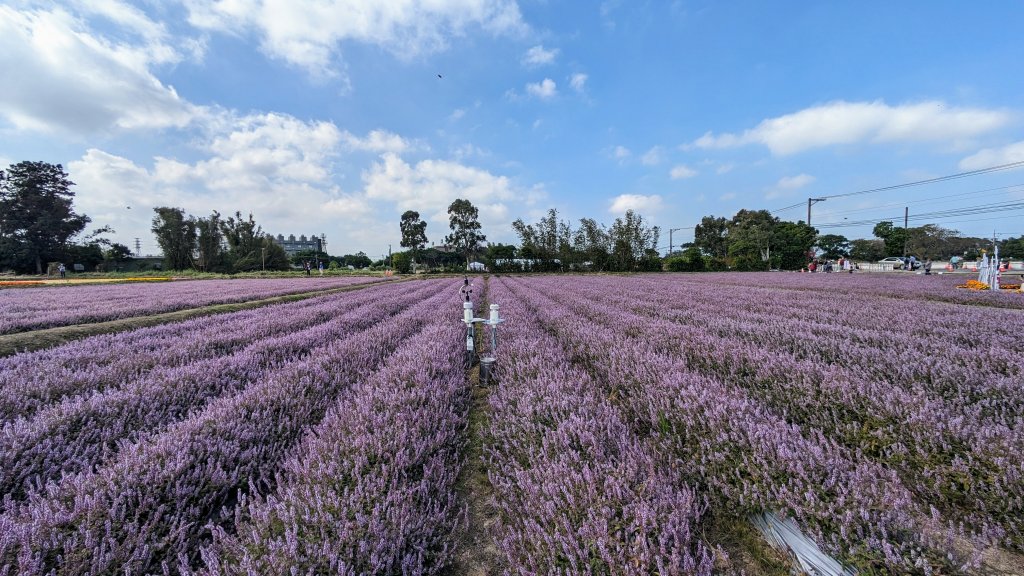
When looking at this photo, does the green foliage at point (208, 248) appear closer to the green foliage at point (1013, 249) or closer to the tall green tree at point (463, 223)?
the tall green tree at point (463, 223)

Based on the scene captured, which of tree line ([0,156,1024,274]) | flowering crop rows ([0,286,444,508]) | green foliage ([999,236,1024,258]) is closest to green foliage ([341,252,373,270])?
tree line ([0,156,1024,274])

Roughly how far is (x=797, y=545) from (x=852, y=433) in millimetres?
1177

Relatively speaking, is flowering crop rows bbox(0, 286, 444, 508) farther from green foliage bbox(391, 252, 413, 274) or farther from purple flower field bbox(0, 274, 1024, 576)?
green foliage bbox(391, 252, 413, 274)

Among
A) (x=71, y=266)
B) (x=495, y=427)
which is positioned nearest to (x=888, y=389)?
(x=495, y=427)

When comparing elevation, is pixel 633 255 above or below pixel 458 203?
below

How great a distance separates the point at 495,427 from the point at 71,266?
7085 centimetres

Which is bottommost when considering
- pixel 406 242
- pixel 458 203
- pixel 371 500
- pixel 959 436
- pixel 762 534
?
pixel 762 534

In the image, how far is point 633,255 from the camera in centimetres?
4269

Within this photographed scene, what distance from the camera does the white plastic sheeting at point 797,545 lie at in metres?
1.36

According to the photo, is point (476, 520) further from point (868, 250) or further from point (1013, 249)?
point (1013, 249)

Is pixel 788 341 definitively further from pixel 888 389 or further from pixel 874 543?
pixel 874 543

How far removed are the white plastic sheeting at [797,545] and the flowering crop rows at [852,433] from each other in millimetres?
54

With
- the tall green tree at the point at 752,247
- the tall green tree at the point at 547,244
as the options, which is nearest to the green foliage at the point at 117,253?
the tall green tree at the point at 547,244

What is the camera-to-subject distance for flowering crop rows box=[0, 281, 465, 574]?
140cm
